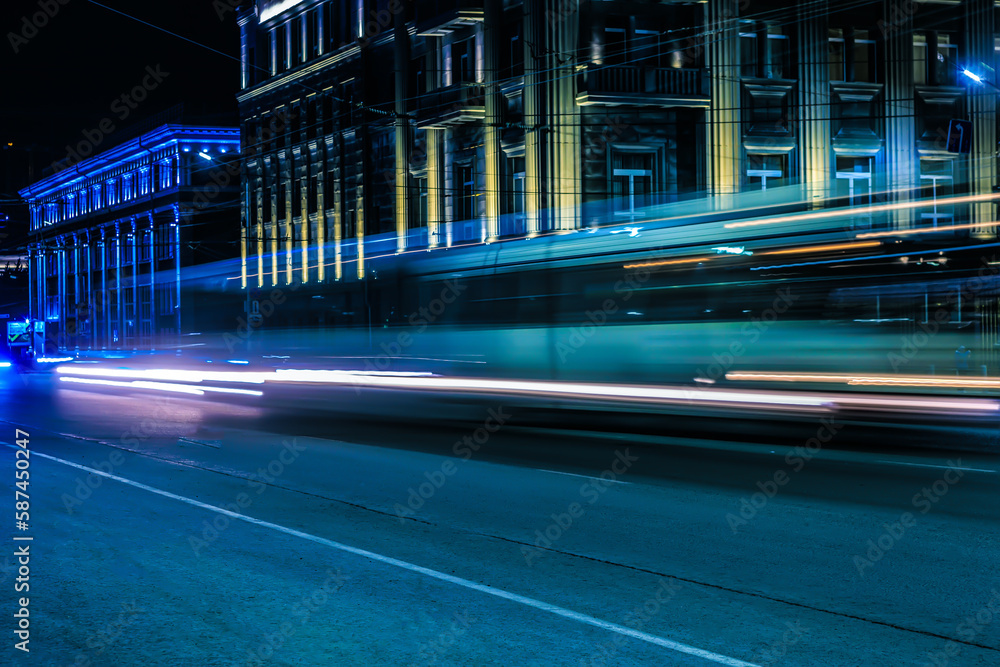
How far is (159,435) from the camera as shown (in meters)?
16.8

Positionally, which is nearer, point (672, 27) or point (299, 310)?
point (299, 310)

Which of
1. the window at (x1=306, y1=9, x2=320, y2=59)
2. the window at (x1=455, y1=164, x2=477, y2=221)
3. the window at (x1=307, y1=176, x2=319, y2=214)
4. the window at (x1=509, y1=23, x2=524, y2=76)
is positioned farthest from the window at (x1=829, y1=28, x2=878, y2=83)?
the window at (x1=306, y1=9, x2=320, y2=59)

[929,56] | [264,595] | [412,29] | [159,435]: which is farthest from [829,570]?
[412,29]

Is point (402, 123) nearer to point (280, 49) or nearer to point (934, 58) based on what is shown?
point (280, 49)

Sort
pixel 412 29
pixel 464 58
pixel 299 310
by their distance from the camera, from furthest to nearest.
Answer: pixel 412 29 < pixel 464 58 < pixel 299 310

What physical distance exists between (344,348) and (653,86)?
14.5m

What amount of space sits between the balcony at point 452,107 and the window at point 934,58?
12922mm

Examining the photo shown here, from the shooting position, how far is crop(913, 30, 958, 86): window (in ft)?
95.5

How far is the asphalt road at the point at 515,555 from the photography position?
18.1ft

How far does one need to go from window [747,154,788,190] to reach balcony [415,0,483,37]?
10.1 meters

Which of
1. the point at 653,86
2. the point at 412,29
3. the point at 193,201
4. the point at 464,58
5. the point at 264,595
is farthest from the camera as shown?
the point at 193,201

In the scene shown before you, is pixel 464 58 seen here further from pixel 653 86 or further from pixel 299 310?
pixel 299 310

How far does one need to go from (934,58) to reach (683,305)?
19.9 m

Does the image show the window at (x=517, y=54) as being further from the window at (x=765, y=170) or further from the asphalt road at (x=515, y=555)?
the asphalt road at (x=515, y=555)
